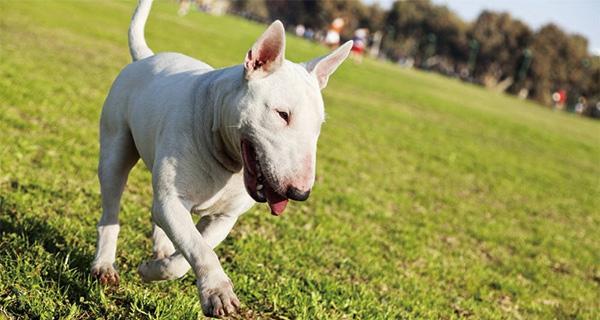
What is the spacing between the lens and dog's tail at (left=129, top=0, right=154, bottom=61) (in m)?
4.92

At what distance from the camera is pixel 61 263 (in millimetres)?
4160

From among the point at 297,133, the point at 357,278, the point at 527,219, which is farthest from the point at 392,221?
the point at 297,133

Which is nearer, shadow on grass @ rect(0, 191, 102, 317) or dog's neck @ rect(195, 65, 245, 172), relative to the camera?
dog's neck @ rect(195, 65, 245, 172)

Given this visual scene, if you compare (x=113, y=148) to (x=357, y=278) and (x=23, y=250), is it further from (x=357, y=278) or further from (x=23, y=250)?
(x=357, y=278)

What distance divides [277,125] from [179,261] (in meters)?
1.11

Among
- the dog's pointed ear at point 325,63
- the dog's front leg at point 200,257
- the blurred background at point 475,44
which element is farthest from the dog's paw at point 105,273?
the blurred background at point 475,44

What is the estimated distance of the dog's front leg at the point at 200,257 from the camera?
9.94 ft

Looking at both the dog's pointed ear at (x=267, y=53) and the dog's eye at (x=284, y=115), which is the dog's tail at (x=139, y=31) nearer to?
the dog's pointed ear at (x=267, y=53)

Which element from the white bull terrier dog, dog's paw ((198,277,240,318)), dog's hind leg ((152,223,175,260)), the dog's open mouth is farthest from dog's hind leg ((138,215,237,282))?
the dog's open mouth

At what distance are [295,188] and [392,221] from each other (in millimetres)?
5300

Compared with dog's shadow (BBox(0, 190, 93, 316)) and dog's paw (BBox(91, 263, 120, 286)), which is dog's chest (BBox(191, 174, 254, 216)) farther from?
dog's shadow (BBox(0, 190, 93, 316))

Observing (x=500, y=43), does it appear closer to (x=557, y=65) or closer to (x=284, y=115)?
(x=557, y=65)

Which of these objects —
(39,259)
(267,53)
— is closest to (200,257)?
(267,53)

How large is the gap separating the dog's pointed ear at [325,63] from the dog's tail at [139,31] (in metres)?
1.74
